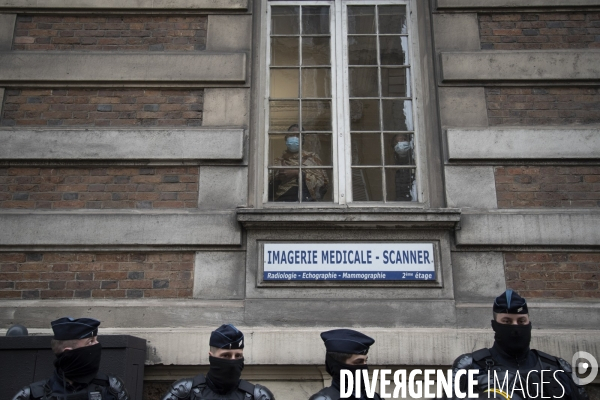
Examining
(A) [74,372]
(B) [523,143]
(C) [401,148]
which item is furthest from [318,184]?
(A) [74,372]

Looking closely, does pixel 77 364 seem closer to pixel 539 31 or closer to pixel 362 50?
pixel 362 50

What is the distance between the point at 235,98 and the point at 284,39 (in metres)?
1.11

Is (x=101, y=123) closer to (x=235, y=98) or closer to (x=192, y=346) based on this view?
(x=235, y=98)

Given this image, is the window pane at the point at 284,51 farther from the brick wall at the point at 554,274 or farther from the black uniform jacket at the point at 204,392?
the black uniform jacket at the point at 204,392

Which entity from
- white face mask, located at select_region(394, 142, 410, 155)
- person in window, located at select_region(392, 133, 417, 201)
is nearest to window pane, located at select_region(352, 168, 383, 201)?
person in window, located at select_region(392, 133, 417, 201)

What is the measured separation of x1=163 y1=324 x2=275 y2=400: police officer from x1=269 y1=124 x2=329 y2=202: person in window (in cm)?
225

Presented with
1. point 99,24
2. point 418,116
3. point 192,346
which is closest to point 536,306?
point 418,116

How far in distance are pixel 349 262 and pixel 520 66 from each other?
2918mm

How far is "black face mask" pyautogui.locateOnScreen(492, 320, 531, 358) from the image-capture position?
4.32 metres

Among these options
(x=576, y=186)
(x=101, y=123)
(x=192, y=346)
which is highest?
(x=101, y=123)

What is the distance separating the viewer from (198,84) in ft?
20.2

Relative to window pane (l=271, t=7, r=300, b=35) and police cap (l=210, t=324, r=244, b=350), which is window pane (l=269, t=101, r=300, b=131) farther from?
police cap (l=210, t=324, r=244, b=350)

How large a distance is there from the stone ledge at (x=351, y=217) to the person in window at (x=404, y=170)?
20.2 inches

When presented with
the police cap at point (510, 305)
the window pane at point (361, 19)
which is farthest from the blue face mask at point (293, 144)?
the police cap at point (510, 305)
